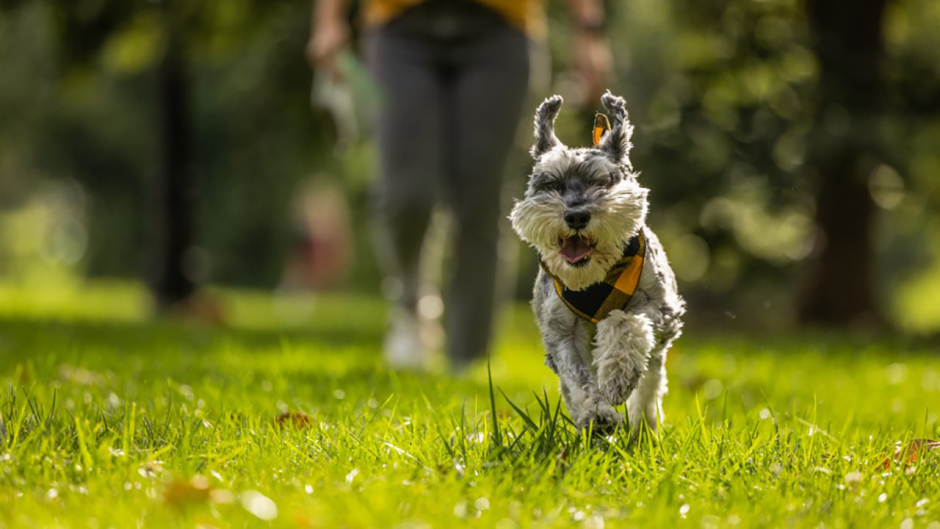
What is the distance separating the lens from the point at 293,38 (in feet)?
36.8

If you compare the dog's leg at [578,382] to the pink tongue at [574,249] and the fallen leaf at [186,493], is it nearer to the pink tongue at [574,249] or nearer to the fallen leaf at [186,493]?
the pink tongue at [574,249]

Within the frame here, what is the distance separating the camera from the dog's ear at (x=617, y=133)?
290cm

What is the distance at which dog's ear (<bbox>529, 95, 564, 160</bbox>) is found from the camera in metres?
2.92

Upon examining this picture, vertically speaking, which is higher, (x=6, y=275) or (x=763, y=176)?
(x=763, y=176)

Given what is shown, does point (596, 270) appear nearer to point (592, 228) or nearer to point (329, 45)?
point (592, 228)

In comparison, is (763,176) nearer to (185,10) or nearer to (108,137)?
(185,10)

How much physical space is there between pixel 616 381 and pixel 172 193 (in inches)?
387

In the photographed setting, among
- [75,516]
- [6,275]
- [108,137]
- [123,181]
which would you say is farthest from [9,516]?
[6,275]

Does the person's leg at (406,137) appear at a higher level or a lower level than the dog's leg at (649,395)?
higher

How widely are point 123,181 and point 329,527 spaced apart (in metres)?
27.4

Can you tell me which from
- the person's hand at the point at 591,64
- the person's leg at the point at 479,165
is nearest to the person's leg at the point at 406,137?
the person's leg at the point at 479,165

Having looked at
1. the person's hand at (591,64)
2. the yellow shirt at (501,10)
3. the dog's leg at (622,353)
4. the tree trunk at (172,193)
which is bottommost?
the tree trunk at (172,193)

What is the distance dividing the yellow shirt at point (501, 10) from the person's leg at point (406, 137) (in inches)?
3.7

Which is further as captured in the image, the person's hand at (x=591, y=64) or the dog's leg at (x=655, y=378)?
the person's hand at (x=591, y=64)
